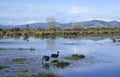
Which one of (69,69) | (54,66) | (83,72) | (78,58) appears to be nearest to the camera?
(83,72)

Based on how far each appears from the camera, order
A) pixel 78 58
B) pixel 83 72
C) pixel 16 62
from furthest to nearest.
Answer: pixel 78 58 < pixel 16 62 < pixel 83 72

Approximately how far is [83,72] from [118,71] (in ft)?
8.36

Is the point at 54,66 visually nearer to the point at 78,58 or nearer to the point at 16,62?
the point at 16,62

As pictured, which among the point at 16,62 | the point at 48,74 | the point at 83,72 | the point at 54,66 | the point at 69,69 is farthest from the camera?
the point at 16,62

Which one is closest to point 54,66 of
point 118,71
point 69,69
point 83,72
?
Result: point 69,69

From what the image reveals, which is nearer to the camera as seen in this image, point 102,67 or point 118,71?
point 118,71

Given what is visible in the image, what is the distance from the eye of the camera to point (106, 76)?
18.0 meters

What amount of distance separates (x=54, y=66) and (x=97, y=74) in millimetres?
4545

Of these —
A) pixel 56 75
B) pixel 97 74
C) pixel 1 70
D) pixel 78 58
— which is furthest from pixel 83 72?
pixel 78 58

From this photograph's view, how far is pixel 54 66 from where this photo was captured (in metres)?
22.2

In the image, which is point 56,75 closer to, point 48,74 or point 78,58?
point 48,74

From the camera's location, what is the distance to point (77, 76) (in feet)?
59.2

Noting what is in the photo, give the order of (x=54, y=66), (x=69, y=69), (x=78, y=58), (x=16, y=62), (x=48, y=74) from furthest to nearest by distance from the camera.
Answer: (x=78, y=58) → (x=16, y=62) → (x=54, y=66) → (x=69, y=69) → (x=48, y=74)

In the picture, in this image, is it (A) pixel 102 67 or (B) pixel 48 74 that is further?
(A) pixel 102 67
